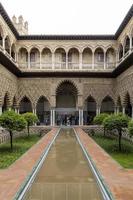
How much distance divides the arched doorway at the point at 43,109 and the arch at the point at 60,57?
13.7 ft

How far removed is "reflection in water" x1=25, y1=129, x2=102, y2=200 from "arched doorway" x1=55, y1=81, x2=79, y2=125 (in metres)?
24.6

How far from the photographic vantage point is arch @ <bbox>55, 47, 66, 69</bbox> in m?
35.5

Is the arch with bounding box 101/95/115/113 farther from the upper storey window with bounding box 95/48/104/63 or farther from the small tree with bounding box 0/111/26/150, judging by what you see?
the small tree with bounding box 0/111/26/150

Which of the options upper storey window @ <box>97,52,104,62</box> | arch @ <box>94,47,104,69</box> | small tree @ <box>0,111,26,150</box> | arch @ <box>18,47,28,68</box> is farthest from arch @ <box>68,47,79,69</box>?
small tree @ <box>0,111,26,150</box>

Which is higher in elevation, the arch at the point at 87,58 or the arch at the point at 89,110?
the arch at the point at 87,58

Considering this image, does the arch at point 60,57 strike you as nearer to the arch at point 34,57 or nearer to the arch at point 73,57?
the arch at point 73,57

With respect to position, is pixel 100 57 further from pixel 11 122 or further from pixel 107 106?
pixel 11 122

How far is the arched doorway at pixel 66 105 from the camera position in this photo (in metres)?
36.9

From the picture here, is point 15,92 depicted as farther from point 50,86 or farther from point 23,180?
point 23,180

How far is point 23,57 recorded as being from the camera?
35.6 m

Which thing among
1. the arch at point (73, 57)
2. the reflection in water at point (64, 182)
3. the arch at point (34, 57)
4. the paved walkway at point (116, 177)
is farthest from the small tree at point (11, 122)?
the arch at point (73, 57)

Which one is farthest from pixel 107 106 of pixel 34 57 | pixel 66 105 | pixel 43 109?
pixel 34 57

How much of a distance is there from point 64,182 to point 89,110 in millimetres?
29358

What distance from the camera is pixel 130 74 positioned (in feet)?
89.2
